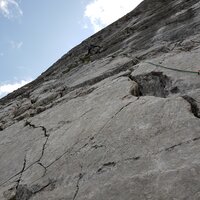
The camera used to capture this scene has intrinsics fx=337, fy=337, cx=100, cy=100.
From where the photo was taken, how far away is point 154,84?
4.89 meters

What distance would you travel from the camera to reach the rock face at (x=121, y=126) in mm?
3148

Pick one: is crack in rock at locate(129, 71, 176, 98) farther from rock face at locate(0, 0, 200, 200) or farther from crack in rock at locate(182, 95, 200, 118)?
crack in rock at locate(182, 95, 200, 118)

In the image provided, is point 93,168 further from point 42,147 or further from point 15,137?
point 15,137

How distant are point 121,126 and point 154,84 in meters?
1.13

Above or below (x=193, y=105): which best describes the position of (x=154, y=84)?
above

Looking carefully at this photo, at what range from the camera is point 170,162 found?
310 centimetres

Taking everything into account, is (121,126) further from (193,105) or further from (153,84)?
(153,84)

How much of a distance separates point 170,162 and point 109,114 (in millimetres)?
1534

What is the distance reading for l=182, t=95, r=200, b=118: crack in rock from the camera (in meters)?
3.60

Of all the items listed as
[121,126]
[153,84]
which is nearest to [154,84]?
[153,84]

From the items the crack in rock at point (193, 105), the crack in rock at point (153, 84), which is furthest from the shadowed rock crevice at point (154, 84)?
the crack in rock at point (193, 105)

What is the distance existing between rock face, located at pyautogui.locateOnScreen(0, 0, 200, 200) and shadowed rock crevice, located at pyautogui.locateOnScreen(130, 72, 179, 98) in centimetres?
2

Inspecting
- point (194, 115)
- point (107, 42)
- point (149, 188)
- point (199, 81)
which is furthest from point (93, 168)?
point (107, 42)

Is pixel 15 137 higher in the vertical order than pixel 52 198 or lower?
higher
